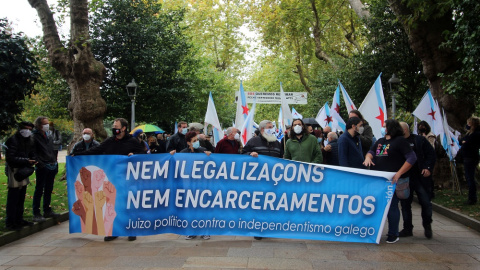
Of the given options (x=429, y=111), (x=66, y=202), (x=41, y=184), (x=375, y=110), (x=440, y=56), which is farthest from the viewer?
(x=440, y=56)

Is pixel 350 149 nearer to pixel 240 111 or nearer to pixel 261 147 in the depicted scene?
pixel 261 147

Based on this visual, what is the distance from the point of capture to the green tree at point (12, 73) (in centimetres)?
659

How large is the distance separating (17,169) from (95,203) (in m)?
1.43

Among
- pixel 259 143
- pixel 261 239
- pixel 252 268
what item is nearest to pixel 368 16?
pixel 259 143

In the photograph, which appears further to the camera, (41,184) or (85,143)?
(85,143)

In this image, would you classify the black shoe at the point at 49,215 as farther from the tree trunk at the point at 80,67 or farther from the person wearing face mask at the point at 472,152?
the person wearing face mask at the point at 472,152

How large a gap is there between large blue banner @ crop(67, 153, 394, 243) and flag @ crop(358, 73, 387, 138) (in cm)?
372

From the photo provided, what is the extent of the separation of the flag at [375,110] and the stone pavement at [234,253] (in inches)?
121

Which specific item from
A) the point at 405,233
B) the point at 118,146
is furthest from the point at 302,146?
the point at 118,146

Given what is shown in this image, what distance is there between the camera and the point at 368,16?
1792 cm

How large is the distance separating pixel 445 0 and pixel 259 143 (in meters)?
5.99

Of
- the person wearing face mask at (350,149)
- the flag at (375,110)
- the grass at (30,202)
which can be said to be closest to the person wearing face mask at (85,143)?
the grass at (30,202)

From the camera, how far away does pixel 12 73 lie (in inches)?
Result: 263

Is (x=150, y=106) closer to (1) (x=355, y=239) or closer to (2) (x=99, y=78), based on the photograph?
(2) (x=99, y=78)
